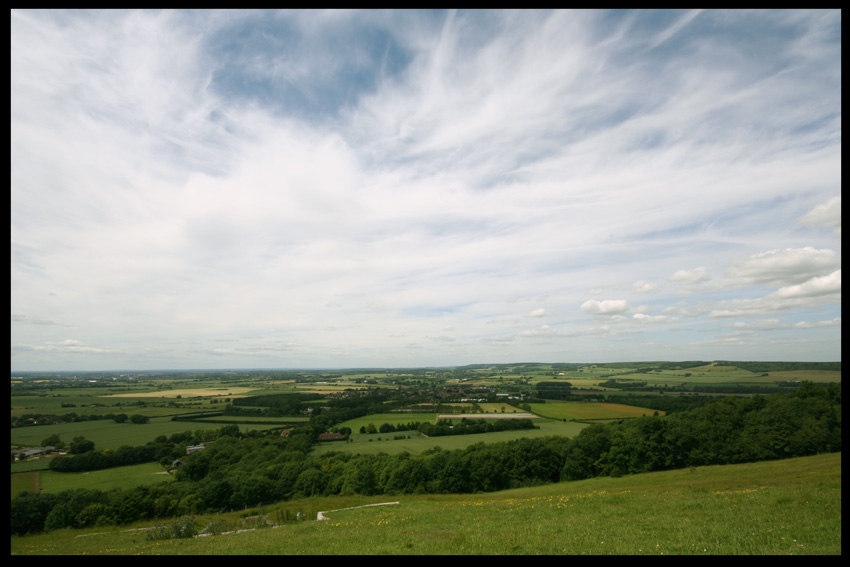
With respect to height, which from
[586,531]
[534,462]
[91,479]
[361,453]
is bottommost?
[361,453]

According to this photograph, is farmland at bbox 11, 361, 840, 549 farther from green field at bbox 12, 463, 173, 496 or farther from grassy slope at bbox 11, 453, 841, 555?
grassy slope at bbox 11, 453, 841, 555

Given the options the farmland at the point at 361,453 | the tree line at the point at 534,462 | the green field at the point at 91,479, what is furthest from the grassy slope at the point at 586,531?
the green field at the point at 91,479

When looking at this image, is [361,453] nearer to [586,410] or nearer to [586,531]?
[586,531]

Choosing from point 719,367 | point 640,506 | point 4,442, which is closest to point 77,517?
point 4,442

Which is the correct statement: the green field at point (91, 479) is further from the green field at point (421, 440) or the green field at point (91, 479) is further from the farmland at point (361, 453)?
the green field at point (421, 440)

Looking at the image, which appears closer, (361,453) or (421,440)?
(361,453)

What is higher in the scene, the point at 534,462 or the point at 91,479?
the point at 534,462

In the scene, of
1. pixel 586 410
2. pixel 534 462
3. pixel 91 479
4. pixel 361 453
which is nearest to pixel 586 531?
pixel 534 462

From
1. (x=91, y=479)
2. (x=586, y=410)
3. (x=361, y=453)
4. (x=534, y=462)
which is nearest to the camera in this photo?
(x=534, y=462)
